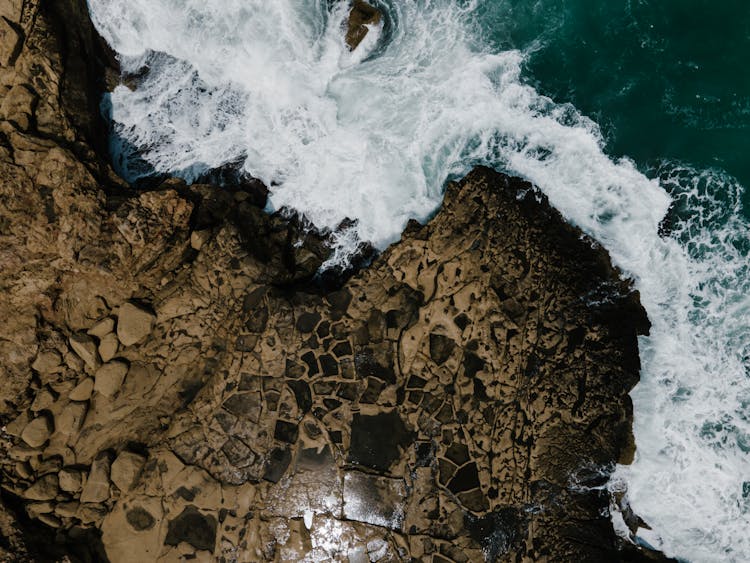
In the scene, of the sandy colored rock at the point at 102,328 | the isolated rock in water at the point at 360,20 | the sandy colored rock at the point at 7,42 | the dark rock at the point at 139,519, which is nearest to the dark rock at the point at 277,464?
the dark rock at the point at 139,519

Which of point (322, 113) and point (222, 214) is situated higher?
point (322, 113)

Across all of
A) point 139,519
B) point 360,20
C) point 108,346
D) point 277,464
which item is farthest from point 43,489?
point 360,20

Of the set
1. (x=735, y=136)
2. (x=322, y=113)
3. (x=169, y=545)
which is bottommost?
(x=169, y=545)

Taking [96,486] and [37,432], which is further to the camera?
[96,486]

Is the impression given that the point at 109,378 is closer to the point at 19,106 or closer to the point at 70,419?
the point at 70,419

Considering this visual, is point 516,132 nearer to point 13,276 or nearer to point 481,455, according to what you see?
point 481,455

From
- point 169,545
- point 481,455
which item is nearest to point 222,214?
point 169,545

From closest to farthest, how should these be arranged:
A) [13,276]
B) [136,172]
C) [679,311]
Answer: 1. [13,276]
2. [679,311]
3. [136,172]

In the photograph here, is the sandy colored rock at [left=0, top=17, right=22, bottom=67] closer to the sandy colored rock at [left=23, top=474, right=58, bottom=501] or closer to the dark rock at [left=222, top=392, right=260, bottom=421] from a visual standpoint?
the dark rock at [left=222, top=392, right=260, bottom=421]
